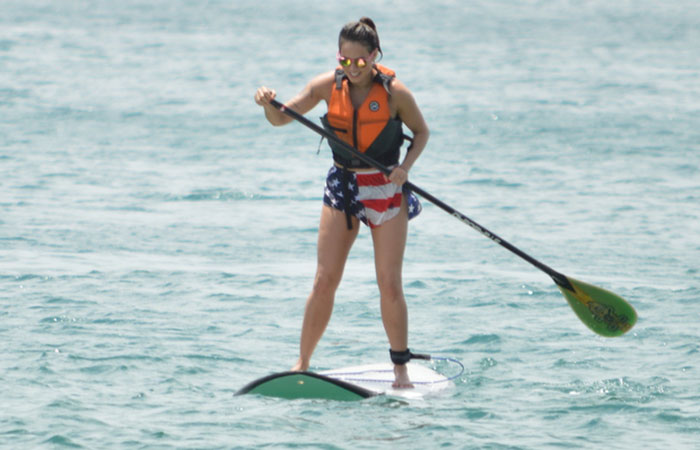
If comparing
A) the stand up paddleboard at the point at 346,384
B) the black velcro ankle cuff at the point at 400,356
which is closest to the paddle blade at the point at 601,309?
the stand up paddleboard at the point at 346,384

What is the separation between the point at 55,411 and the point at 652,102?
1768 centimetres

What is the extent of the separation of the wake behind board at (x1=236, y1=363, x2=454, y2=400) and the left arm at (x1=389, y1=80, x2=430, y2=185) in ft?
3.61

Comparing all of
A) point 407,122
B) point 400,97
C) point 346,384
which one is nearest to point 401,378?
point 346,384

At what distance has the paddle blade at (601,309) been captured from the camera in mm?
6223

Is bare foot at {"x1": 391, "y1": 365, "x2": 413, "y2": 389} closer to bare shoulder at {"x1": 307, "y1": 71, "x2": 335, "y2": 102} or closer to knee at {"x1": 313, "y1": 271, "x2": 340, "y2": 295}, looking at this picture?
knee at {"x1": 313, "y1": 271, "x2": 340, "y2": 295}

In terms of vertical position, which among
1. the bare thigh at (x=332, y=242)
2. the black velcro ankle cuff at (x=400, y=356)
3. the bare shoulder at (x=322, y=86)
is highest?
the bare shoulder at (x=322, y=86)

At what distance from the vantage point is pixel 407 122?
5656mm

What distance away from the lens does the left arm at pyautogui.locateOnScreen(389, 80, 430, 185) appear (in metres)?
5.52

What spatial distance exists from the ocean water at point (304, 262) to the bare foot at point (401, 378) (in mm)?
186

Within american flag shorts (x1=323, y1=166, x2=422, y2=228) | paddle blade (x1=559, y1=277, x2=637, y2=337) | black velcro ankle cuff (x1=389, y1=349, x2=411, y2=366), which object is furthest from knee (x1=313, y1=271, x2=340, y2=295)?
paddle blade (x1=559, y1=277, x2=637, y2=337)

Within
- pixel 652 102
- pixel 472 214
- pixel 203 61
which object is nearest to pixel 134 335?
pixel 472 214

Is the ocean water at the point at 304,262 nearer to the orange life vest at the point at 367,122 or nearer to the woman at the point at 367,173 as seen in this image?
the woman at the point at 367,173

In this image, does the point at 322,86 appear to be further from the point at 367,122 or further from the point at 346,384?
the point at 346,384

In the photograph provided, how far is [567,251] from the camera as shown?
33.1 ft
